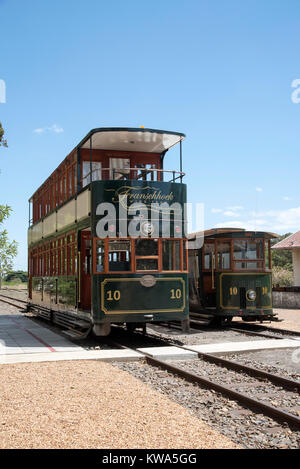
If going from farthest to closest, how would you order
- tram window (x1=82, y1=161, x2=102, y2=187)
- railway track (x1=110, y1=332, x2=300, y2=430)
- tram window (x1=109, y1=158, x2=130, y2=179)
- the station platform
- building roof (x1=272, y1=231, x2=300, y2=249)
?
building roof (x1=272, y1=231, x2=300, y2=249) < tram window (x1=109, y1=158, x2=130, y2=179) < tram window (x1=82, y1=161, x2=102, y2=187) < the station platform < railway track (x1=110, y1=332, x2=300, y2=430)

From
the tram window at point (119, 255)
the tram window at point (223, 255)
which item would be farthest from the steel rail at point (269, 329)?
the tram window at point (119, 255)

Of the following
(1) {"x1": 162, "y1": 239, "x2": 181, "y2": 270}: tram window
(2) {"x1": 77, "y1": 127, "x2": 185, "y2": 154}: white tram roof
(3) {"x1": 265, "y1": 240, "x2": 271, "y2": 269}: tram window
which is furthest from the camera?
(3) {"x1": 265, "y1": 240, "x2": 271, "y2": 269}: tram window

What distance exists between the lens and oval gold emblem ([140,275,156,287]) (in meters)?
11.6

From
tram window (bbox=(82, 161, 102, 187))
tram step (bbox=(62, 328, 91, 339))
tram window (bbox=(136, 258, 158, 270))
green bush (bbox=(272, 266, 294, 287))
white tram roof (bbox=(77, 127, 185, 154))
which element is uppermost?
white tram roof (bbox=(77, 127, 185, 154))

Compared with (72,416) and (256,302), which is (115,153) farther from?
(72,416)

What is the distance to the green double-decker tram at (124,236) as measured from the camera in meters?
11.5

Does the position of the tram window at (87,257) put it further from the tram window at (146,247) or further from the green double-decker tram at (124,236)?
the tram window at (146,247)

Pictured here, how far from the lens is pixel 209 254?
15523 millimetres

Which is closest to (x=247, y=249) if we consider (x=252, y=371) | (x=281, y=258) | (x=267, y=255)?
(x=267, y=255)

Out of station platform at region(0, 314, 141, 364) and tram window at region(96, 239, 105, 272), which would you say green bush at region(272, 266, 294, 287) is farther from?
tram window at region(96, 239, 105, 272)

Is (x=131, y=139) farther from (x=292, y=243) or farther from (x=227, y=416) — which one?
(x=292, y=243)

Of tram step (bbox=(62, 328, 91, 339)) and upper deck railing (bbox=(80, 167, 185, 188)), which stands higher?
upper deck railing (bbox=(80, 167, 185, 188))

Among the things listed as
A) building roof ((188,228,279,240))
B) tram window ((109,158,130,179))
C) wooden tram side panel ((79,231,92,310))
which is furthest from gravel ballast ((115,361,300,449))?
building roof ((188,228,279,240))

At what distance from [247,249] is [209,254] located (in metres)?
1.11
